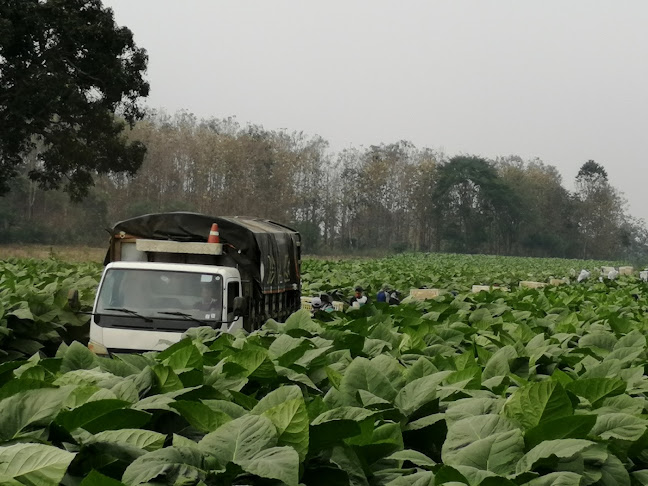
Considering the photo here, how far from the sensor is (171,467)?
7.42ft

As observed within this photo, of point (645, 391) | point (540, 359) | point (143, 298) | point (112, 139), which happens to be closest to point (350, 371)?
point (645, 391)

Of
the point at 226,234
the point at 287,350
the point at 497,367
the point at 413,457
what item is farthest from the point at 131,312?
the point at 413,457

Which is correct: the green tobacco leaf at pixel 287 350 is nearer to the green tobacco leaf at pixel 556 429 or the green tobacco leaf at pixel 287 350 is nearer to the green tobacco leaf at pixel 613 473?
the green tobacco leaf at pixel 556 429

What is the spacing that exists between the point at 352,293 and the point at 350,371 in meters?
19.5

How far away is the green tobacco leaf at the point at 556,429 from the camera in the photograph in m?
2.79

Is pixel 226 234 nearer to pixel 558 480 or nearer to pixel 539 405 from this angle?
pixel 539 405

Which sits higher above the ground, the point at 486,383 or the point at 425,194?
the point at 425,194

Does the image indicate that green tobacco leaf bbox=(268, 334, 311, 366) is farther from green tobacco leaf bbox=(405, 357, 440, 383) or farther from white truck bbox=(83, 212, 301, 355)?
white truck bbox=(83, 212, 301, 355)

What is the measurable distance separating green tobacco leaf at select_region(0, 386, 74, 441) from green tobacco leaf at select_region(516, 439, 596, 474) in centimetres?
133

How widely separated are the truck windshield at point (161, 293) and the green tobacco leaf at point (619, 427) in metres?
7.43

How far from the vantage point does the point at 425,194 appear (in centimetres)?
10556

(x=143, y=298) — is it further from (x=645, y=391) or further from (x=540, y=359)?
(x=645, y=391)

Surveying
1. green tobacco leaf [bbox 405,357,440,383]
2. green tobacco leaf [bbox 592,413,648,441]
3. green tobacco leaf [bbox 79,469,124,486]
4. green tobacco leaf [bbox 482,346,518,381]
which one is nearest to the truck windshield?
green tobacco leaf [bbox 482,346,518,381]

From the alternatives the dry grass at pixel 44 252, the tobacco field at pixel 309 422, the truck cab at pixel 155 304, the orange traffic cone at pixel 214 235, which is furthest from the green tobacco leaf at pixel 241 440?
the dry grass at pixel 44 252
